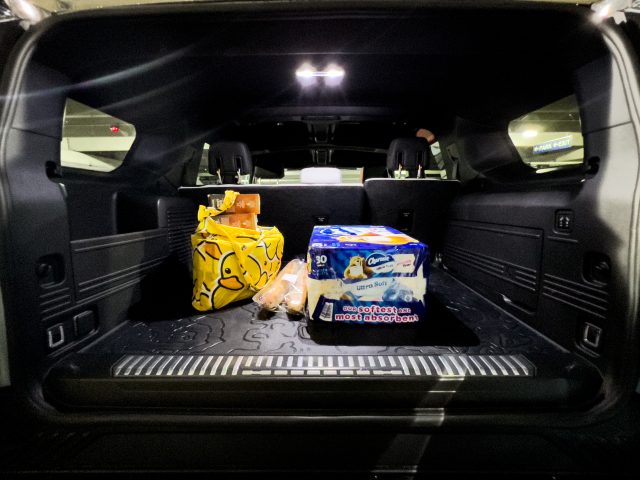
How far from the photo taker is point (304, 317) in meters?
1.15

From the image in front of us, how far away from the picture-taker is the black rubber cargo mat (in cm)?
73

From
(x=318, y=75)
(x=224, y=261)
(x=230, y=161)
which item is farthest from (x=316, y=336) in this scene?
(x=230, y=161)

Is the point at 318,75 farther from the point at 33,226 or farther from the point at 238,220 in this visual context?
the point at 33,226

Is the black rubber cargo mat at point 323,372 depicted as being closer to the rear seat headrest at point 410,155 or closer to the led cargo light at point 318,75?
the led cargo light at point 318,75

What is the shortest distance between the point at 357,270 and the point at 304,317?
0.34 metres

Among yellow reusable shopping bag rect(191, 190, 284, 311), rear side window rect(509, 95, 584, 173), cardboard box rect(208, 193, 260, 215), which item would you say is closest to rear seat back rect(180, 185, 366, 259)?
cardboard box rect(208, 193, 260, 215)

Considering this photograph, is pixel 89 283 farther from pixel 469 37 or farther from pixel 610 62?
pixel 610 62

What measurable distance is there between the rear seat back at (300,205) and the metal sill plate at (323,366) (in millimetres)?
1146

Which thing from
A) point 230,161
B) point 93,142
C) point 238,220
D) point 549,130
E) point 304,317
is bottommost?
point 304,317

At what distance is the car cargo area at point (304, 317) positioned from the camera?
0.73 metres

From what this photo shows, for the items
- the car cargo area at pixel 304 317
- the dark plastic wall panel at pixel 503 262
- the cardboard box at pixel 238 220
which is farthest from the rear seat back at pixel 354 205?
the cardboard box at pixel 238 220

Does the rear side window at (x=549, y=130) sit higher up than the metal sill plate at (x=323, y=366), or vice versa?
the rear side window at (x=549, y=130)

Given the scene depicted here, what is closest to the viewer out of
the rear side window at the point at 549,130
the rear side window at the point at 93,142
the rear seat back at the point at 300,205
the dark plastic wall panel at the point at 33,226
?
the dark plastic wall panel at the point at 33,226

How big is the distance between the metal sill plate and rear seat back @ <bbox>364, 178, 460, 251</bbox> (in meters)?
1.15
